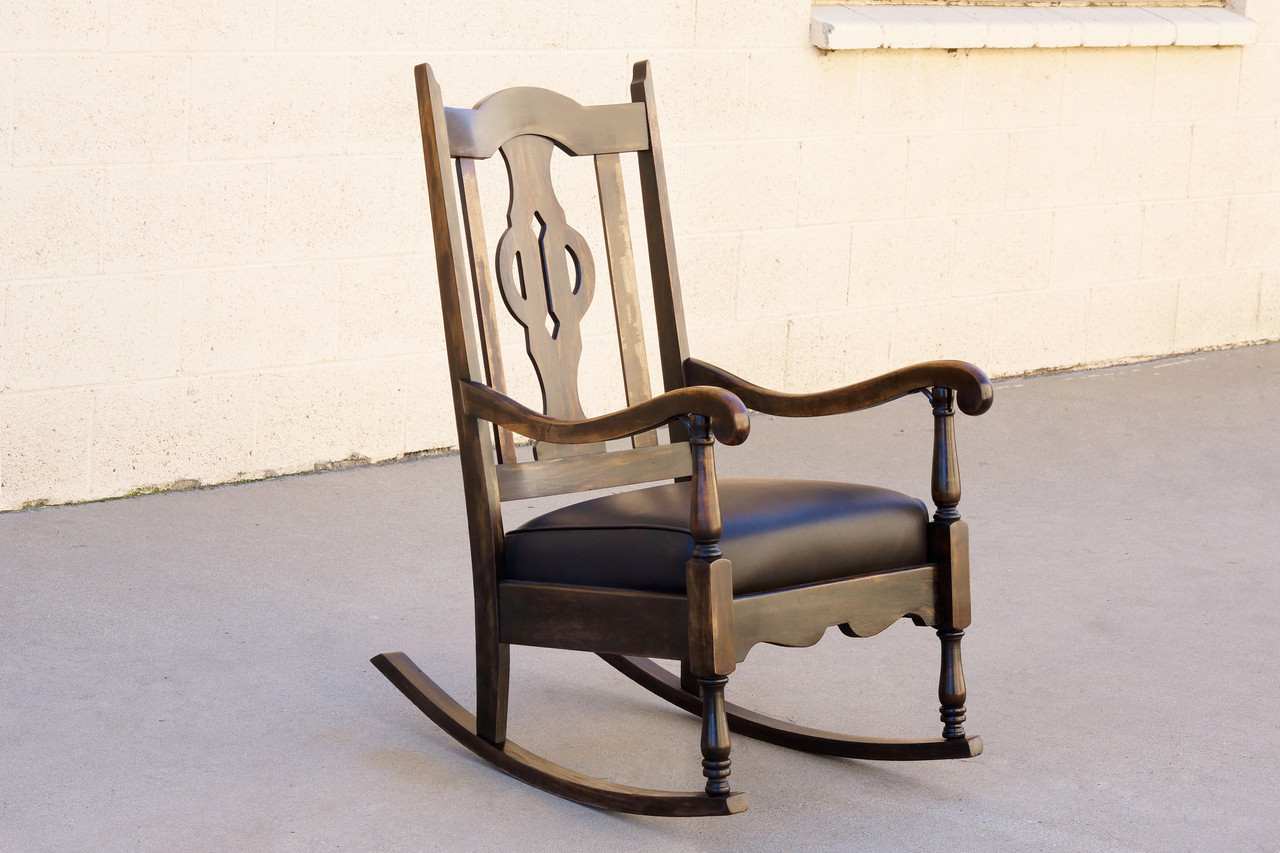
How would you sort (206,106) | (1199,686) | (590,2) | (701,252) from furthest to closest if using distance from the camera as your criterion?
(701,252), (590,2), (206,106), (1199,686)

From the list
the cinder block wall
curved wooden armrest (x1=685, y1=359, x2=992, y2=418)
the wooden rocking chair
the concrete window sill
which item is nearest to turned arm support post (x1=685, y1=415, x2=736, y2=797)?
the wooden rocking chair

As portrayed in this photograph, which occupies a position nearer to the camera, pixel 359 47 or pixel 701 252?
pixel 359 47

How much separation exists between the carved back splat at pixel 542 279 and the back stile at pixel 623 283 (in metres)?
0.06

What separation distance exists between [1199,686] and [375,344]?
2047 mm

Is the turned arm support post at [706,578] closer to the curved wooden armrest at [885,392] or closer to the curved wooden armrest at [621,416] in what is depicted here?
the curved wooden armrest at [621,416]

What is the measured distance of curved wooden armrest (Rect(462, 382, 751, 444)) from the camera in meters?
1.65

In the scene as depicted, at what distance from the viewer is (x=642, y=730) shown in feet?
7.02

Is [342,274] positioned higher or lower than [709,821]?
higher

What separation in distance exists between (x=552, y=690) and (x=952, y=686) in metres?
0.63

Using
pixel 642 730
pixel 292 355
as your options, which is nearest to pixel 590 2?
pixel 292 355

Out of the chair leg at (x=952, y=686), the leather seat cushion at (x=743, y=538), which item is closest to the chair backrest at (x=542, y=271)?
the leather seat cushion at (x=743, y=538)

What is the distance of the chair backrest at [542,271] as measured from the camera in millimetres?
1969

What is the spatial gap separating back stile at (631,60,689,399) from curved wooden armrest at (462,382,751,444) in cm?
35

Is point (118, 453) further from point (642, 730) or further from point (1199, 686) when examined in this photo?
point (1199, 686)
